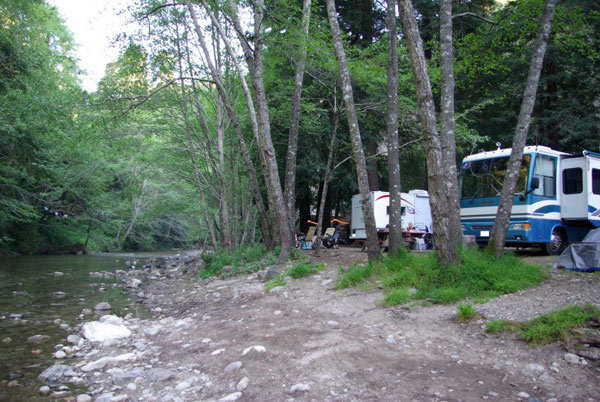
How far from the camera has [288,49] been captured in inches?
503

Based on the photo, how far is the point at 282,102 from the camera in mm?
16734

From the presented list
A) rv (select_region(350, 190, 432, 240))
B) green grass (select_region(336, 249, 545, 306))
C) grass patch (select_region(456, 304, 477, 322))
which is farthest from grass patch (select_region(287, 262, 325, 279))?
rv (select_region(350, 190, 432, 240))

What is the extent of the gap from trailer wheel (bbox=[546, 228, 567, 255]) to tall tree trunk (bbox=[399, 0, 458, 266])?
6.71m

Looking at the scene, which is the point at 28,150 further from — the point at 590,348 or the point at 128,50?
the point at 590,348

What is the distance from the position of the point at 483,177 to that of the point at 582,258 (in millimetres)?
5368

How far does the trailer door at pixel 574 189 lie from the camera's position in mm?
11938

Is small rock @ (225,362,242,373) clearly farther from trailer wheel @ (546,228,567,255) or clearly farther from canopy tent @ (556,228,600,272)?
trailer wheel @ (546,228,567,255)

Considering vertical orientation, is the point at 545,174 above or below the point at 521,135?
below

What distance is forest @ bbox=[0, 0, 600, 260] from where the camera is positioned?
10.0 meters

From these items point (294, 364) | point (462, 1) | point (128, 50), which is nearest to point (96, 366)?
point (294, 364)

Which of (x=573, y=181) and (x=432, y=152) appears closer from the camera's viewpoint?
(x=432, y=152)

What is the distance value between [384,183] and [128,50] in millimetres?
15160

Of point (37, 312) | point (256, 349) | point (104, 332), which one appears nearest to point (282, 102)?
point (37, 312)

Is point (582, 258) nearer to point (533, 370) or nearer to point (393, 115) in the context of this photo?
point (393, 115)
